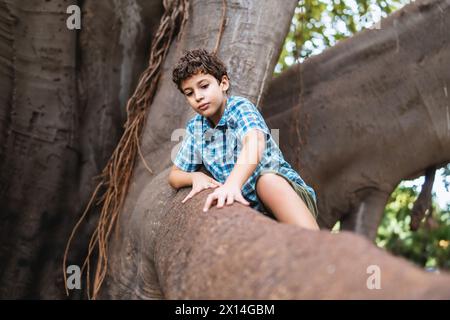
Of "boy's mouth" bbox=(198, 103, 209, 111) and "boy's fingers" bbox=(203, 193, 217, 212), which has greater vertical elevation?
"boy's mouth" bbox=(198, 103, 209, 111)

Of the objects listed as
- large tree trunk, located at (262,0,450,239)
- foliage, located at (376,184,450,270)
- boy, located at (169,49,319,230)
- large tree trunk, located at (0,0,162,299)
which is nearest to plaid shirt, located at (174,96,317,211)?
boy, located at (169,49,319,230)

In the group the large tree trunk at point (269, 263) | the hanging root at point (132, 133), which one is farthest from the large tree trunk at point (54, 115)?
the large tree trunk at point (269, 263)

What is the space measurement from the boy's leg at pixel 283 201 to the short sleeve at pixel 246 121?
0.78 feet

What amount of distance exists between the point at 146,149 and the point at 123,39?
74cm

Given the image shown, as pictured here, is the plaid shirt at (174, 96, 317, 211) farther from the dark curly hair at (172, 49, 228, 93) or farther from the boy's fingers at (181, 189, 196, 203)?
the boy's fingers at (181, 189, 196, 203)

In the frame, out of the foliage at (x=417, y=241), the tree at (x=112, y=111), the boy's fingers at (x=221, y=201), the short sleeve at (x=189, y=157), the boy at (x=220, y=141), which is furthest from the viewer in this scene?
the foliage at (x=417, y=241)

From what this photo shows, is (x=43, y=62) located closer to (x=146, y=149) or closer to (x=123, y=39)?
(x=123, y=39)

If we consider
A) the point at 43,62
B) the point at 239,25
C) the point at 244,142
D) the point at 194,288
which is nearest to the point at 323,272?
the point at 194,288

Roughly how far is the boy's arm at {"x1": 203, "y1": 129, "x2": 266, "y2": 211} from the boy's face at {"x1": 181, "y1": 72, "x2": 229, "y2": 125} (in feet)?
0.64

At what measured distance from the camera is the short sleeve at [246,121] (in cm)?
186

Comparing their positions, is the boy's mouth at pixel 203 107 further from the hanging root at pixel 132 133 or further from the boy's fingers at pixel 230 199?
the hanging root at pixel 132 133

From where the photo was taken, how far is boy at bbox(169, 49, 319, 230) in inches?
69.0

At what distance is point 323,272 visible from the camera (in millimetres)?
847
